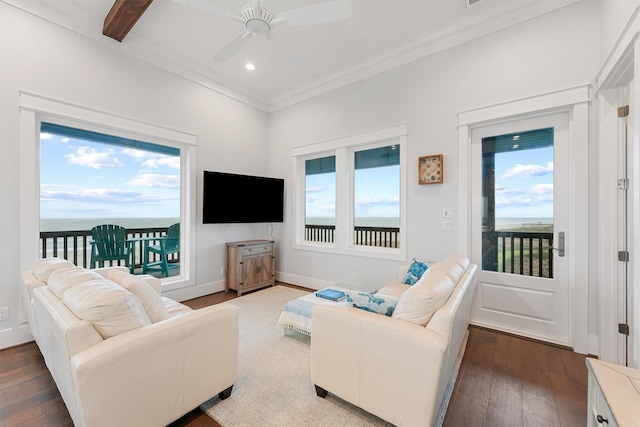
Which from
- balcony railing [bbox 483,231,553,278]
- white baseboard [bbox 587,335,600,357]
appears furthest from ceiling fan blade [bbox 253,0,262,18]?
white baseboard [bbox 587,335,600,357]

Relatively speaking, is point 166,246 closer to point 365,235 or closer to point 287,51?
point 365,235

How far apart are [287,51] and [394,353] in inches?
105

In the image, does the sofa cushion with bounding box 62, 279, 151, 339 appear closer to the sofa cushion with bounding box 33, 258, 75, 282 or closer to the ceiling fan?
the sofa cushion with bounding box 33, 258, 75, 282

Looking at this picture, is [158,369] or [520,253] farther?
[520,253]

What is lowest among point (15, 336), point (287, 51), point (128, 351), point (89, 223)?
point (15, 336)

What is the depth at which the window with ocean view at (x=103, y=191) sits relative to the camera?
3.78 m

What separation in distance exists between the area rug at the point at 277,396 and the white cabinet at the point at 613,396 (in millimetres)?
842

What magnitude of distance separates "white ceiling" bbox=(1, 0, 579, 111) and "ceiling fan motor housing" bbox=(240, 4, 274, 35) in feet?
0.76

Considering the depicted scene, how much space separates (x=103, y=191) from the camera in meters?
4.41

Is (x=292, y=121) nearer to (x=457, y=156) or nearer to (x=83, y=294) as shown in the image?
(x=457, y=156)

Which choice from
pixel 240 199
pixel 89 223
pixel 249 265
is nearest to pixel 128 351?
pixel 249 265

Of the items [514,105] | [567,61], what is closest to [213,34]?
[514,105]

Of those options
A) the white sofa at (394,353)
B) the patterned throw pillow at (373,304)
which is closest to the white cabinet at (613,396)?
the white sofa at (394,353)

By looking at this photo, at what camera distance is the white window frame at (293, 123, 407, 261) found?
11.8ft
